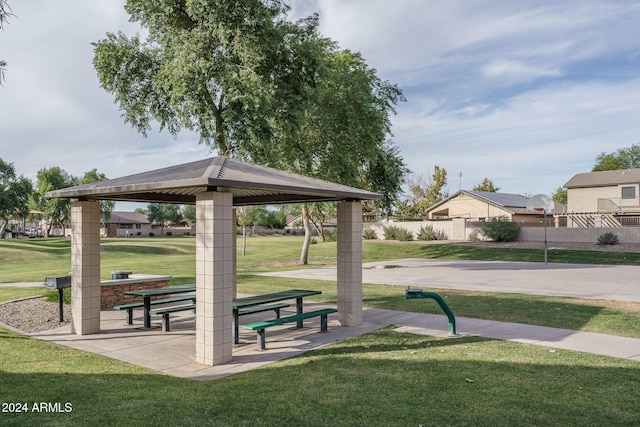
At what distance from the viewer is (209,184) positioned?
6320 millimetres

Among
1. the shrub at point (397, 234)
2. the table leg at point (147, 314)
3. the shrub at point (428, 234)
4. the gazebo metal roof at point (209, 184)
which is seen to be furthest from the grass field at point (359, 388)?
the shrub at point (397, 234)

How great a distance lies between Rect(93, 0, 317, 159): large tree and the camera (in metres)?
14.1

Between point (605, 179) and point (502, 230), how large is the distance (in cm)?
1587

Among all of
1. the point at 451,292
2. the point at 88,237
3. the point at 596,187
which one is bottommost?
the point at 451,292

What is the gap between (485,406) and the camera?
490 centimetres

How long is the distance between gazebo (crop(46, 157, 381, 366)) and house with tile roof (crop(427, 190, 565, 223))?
129 feet

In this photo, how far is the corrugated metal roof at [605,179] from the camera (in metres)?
41.7

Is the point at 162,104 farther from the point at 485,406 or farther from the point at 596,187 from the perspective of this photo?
the point at 596,187

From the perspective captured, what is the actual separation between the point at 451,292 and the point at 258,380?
32.6ft

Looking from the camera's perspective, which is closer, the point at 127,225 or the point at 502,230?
the point at 502,230

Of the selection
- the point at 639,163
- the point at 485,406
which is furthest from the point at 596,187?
the point at 485,406

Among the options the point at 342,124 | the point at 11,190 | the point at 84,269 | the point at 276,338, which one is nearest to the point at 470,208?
the point at 342,124

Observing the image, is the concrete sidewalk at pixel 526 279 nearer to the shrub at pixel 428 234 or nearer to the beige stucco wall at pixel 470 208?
the shrub at pixel 428 234

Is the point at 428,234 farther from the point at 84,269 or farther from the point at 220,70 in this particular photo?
the point at 84,269
